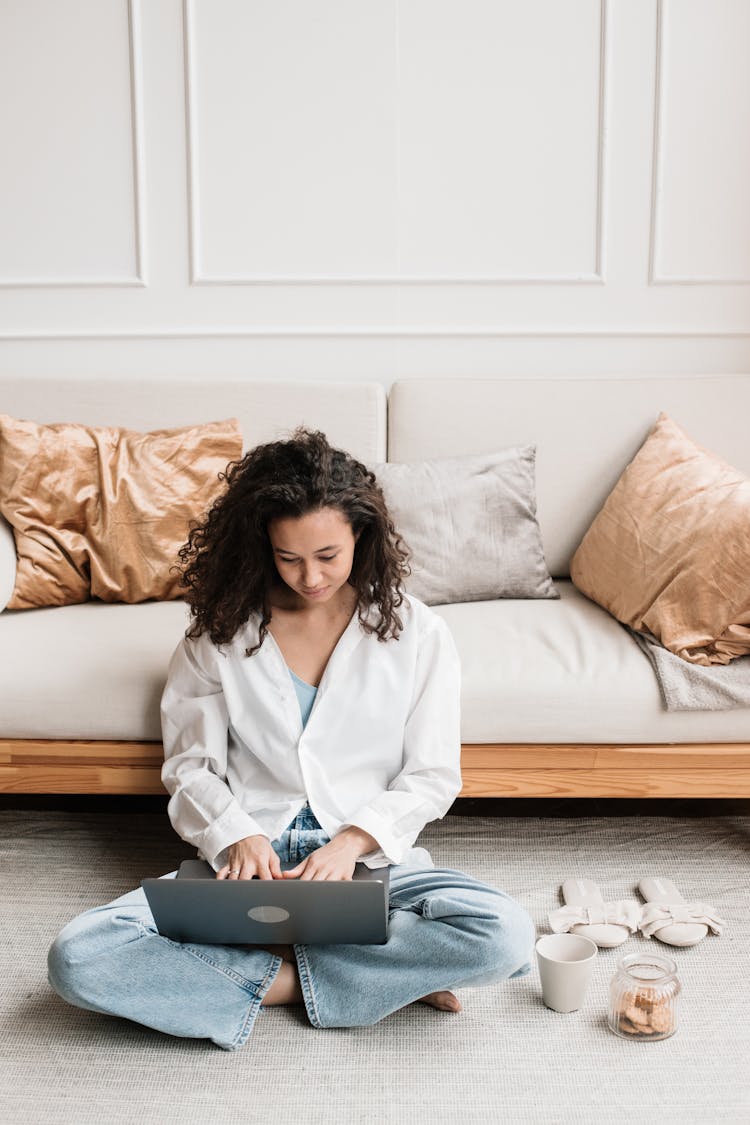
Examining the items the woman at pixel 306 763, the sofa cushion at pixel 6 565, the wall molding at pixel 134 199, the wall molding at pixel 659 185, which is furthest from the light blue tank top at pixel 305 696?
the wall molding at pixel 659 185

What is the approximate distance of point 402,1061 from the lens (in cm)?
158

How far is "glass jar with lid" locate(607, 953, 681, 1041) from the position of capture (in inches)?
63.4

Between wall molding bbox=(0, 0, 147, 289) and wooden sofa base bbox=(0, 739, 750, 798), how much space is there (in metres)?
1.25

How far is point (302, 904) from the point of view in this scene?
5.01 ft

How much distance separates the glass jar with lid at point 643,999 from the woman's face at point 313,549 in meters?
0.71

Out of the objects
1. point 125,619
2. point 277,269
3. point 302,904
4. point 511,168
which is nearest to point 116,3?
point 277,269

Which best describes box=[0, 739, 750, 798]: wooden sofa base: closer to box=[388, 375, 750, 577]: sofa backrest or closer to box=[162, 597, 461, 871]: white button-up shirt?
Result: box=[162, 597, 461, 871]: white button-up shirt

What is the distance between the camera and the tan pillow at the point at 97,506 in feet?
7.72

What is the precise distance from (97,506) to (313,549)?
88 centimetres

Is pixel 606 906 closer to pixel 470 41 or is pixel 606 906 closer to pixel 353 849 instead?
pixel 353 849

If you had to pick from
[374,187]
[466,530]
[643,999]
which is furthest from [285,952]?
[374,187]

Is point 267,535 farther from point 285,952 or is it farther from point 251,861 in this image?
point 285,952

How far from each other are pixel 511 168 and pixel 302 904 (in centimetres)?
190

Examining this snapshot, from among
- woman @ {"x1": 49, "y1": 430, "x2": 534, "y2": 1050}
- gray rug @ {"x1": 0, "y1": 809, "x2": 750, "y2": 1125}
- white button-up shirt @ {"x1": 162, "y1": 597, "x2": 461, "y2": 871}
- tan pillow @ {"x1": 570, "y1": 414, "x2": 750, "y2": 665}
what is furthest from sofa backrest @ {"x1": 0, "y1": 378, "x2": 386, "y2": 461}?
gray rug @ {"x1": 0, "y1": 809, "x2": 750, "y2": 1125}
